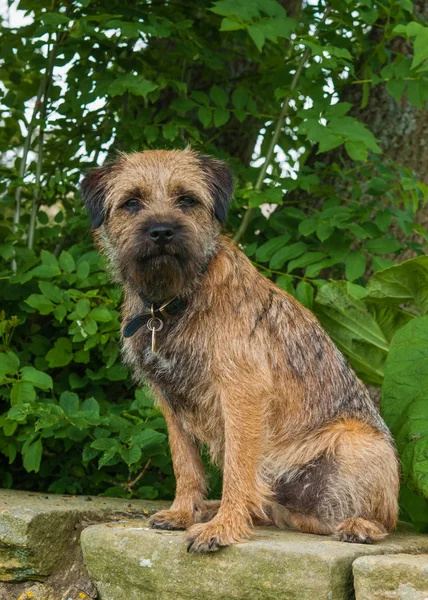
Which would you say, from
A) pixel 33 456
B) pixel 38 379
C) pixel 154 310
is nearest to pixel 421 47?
pixel 154 310

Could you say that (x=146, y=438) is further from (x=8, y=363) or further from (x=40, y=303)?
(x=40, y=303)

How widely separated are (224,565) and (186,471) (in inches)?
30.2

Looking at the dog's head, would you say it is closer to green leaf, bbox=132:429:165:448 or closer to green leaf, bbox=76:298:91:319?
green leaf, bbox=76:298:91:319

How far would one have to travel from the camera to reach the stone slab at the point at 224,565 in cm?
339

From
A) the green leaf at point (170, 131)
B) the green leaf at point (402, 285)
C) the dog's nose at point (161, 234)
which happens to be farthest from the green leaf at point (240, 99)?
the dog's nose at point (161, 234)

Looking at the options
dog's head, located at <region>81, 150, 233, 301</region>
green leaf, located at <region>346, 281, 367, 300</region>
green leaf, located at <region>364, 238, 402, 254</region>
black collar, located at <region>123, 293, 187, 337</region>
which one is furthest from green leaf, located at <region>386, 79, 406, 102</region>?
black collar, located at <region>123, 293, 187, 337</region>

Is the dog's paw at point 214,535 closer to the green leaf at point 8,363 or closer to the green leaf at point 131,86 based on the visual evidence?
the green leaf at point 8,363

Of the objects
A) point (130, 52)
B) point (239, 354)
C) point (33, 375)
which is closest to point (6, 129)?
point (130, 52)

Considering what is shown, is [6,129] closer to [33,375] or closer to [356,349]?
[33,375]

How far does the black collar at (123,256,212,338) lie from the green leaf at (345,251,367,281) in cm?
144

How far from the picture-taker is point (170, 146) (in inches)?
223

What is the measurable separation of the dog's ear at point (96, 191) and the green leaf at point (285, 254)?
4.74 feet

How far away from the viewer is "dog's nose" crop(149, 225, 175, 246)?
370 centimetres

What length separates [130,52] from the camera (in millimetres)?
5824
